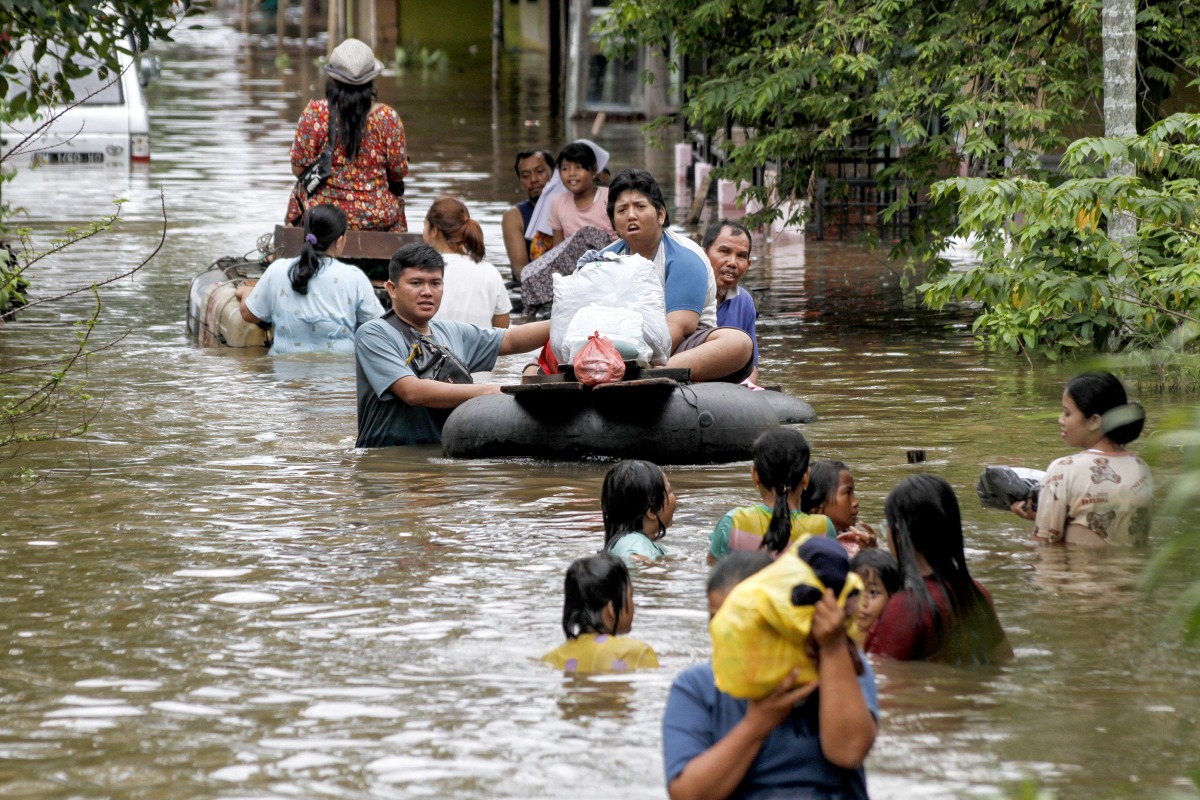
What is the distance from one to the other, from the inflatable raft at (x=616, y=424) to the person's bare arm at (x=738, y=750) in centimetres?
523

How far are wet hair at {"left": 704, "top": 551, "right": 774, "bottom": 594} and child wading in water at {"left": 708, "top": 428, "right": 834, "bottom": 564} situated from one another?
2.22 meters

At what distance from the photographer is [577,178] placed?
46.5 feet

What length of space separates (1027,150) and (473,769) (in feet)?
29.1

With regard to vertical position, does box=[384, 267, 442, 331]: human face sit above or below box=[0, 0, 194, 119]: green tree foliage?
below

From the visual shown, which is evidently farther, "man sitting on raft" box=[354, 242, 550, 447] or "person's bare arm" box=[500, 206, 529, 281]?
"person's bare arm" box=[500, 206, 529, 281]

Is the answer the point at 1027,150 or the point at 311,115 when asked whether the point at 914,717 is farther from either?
the point at 311,115

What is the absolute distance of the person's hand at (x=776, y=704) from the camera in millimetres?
3891

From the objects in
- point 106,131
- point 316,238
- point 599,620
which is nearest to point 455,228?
point 316,238

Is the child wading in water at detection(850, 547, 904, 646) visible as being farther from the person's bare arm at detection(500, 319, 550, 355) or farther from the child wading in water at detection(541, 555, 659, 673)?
the person's bare arm at detection(500, 319, 550, 355)

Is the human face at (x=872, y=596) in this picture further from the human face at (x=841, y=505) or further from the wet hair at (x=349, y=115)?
the wet hair at (x=349, y=115)

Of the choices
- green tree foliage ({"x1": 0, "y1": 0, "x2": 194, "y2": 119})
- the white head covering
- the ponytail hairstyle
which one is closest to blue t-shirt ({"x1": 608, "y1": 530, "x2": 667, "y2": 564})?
green tree foliage ({"x1": 0, "y1": 0, "x2": 194, "y2": 119})

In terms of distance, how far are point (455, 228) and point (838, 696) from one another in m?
8.16

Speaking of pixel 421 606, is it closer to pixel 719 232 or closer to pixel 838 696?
pixel 838 696

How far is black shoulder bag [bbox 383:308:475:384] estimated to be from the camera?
9352mm
